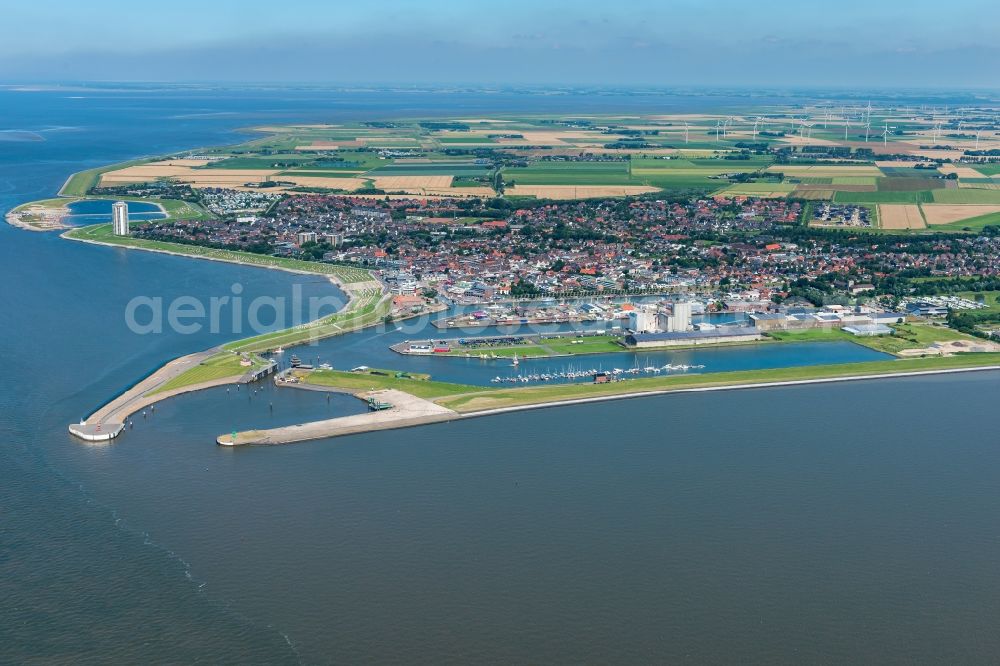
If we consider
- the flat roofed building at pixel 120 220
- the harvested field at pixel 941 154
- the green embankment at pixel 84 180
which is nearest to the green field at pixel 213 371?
the flat roofed building at pixel 120 220

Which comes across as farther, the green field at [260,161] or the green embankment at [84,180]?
the green field at [260,161]

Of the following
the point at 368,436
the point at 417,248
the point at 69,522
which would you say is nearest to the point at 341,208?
the point at 417,248

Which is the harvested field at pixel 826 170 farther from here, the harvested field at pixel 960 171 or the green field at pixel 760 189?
the green field at pixel 760 189

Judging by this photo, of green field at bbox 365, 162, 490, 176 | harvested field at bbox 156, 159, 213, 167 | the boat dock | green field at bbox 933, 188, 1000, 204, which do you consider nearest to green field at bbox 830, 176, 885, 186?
green field at bbox 933, 188, 1000, 204

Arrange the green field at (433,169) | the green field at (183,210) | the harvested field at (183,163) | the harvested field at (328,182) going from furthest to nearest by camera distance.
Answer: the harvested field at (183,163)
the green field at (433,169)
the harvested field at (328,182)
the green field at (183,210)

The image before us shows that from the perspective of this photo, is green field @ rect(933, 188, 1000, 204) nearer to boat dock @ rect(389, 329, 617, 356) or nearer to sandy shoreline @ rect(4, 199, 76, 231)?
boat dock @ rect(389, 329, 617, 356)

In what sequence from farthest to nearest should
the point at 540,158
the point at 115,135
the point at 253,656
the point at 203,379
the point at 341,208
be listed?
the point at 115,135 → the point at 540,158 → the point at 341,208 → the point at 203,379 → the point at 253,656

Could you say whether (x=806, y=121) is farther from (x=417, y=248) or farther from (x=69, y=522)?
(x=69, y=522)
